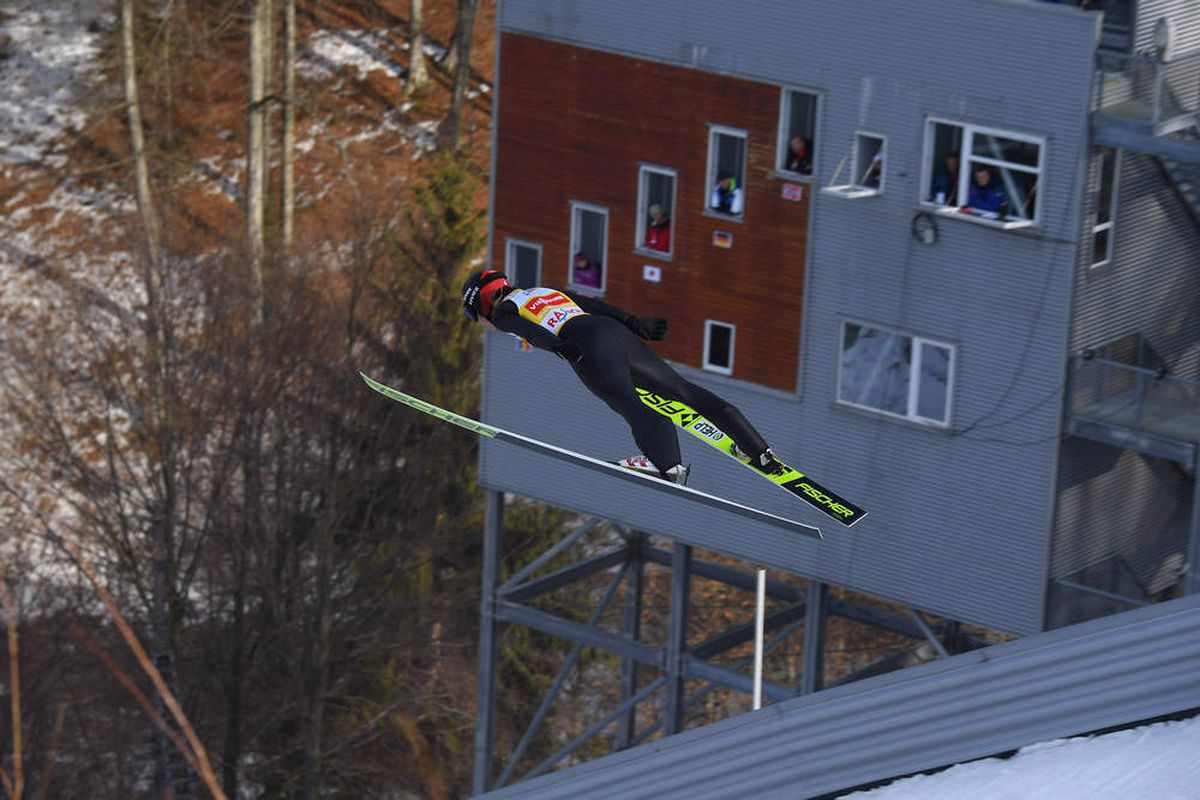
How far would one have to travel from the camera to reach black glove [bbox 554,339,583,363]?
1517cm

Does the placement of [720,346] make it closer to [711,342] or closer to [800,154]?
[711,342]

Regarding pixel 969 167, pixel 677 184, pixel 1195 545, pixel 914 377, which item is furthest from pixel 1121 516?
pixel 677 184

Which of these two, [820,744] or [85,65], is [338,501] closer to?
[85,65]

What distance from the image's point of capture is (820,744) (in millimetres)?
10328

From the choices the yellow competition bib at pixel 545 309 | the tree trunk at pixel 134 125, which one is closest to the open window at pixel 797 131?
the yellow competition bib at pixel 545 309

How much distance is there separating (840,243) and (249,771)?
50.6 ft

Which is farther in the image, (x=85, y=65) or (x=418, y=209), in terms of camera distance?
(x=85, y=65)

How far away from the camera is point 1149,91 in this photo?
2303cm

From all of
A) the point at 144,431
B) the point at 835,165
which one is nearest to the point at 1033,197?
the point at 835,165

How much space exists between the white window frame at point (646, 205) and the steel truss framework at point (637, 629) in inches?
156

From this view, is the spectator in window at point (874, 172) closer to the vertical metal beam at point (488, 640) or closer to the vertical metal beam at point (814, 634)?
the vertical metal beam at point (814, 634)

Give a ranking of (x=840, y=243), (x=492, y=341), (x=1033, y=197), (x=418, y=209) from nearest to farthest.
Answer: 1. (x=1033, y=197)
2. (x=840, y=243)
3. (x=492, y=341)
4. (x=418, y=209)

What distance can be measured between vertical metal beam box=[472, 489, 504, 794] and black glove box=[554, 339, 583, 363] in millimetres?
14661

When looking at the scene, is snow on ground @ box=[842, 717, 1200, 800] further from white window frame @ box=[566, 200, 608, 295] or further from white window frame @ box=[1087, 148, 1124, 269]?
white window frame @ box=[566, 200, 608, 295]
